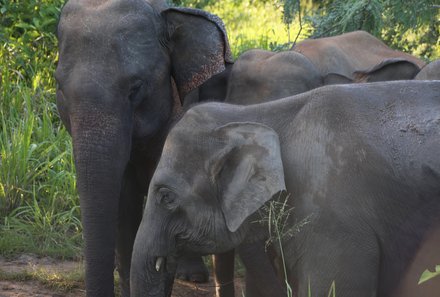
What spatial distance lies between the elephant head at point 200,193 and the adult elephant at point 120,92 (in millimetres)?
726

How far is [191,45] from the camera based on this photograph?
6.02 m

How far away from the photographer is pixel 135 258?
180 inches

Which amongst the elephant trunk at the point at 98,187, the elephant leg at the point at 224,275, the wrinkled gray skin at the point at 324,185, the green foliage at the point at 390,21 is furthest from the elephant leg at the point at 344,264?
the green foliage at the point at 390,21

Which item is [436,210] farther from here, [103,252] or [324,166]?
[103,252]

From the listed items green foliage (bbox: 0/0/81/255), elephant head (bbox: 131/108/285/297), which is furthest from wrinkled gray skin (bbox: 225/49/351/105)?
elephant head (bbox: 131/108/285/297)

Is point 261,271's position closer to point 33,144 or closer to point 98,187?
point 98,187

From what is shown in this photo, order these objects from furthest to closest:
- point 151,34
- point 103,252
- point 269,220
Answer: point 151,34
point 103,252
point 269,220

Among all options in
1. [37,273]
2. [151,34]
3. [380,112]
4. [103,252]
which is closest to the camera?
[380,112]

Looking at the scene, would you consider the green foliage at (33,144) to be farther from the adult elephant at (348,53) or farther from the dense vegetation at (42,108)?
the adult elephant at (348,53)

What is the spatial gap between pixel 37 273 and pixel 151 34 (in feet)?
5.16

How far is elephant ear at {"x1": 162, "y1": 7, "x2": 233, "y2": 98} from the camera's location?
5977 mm

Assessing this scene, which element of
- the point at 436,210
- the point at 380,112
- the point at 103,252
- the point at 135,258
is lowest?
the point at 103,252

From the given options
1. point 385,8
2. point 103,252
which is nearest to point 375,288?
point 103,252

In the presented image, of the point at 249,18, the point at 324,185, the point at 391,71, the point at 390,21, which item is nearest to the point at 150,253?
the point at 324,185
